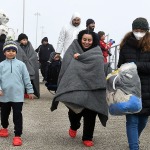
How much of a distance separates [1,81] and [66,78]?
32.6 inches

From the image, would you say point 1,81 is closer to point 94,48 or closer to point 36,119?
point 94,48

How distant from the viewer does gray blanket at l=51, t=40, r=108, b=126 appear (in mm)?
5121

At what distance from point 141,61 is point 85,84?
716mm

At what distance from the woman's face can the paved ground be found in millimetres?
1209

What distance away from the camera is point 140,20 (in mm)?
4891

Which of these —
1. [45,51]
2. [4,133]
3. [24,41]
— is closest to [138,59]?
[4,133]

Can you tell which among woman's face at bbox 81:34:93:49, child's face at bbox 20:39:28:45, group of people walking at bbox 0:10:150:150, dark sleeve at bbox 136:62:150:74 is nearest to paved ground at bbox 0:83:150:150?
group of people walking at bbox 0:10:150:150

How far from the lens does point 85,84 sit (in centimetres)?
518

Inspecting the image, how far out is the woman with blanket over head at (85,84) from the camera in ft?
16.8

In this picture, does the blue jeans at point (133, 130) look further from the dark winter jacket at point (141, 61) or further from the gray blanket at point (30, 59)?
the gray blanket at point (30, 59)

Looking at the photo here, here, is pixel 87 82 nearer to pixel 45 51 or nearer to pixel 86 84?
pixel 86 84

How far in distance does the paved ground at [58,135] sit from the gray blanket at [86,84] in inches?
18.4

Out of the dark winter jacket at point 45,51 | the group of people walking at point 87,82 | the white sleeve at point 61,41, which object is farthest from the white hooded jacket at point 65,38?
the dark winter jacket at point 45,51

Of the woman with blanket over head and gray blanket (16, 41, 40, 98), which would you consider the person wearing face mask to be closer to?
the woman with blanket over head
